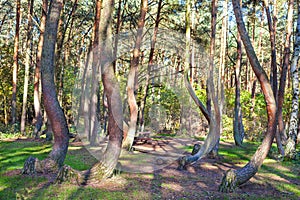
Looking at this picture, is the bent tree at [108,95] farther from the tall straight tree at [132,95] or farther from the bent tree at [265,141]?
the tall straight tree at [132,95]

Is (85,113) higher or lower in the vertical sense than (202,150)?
higher

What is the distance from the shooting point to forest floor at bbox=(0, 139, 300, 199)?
5.68 meters

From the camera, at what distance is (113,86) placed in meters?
6.70

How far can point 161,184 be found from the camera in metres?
6.70

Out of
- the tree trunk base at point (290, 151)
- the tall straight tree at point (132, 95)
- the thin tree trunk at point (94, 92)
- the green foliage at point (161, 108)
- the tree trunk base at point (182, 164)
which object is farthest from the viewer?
the green foliage at point (161, 108)

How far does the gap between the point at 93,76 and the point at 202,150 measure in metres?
5.45

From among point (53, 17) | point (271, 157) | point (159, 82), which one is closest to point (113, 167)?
point (53, 17)

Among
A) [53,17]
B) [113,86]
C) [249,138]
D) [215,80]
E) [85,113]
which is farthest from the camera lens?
[249,138]

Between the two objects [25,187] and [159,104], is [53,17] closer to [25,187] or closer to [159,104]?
[25,187]

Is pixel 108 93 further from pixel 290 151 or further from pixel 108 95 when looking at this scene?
pixel 290 151

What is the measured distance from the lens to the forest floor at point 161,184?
18.6 feet

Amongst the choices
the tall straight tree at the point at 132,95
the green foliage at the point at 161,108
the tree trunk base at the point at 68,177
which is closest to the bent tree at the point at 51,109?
the tree trunk base at the point at 68,177

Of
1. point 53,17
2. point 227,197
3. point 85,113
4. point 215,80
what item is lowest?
point 227,197

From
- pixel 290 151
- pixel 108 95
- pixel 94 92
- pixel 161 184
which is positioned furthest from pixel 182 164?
pixel 94 92
